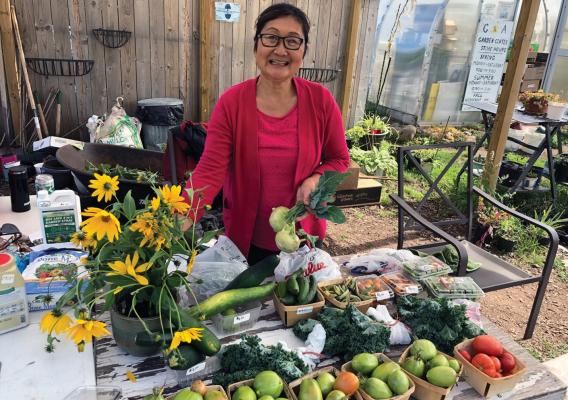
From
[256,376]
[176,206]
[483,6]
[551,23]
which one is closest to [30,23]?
[176,206]

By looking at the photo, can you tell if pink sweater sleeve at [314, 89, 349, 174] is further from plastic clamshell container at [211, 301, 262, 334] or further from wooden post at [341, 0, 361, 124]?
wooden post at [341, 0, 361, 124]

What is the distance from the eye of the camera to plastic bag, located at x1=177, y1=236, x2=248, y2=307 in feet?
5.31

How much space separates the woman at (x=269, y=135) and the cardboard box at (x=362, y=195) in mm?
3095

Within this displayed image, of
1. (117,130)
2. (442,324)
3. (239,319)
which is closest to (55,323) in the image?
(239,319)

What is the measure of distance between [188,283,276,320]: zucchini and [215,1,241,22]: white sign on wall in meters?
4.74

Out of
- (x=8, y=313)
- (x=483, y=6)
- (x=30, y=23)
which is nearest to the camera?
(x=8, y=313)

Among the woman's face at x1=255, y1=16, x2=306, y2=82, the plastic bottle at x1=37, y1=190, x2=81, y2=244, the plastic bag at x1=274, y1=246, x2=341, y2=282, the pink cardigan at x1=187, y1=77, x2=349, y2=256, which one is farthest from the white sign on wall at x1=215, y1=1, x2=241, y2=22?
the plastic bag at x1=274, y1=246, x2=341, y2=282

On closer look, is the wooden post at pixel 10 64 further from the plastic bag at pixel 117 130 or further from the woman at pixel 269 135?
the woman at pixel 269 135

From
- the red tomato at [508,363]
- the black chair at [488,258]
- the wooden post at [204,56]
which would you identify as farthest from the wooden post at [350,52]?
the red tomato at [508,363]

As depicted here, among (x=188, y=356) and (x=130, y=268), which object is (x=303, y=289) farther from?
→ (x=130, y=268)

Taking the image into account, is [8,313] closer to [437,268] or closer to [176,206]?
[176,206]

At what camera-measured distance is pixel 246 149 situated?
6.64 feet

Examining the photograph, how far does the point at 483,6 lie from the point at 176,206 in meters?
8.17

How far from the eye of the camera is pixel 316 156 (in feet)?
6.98
